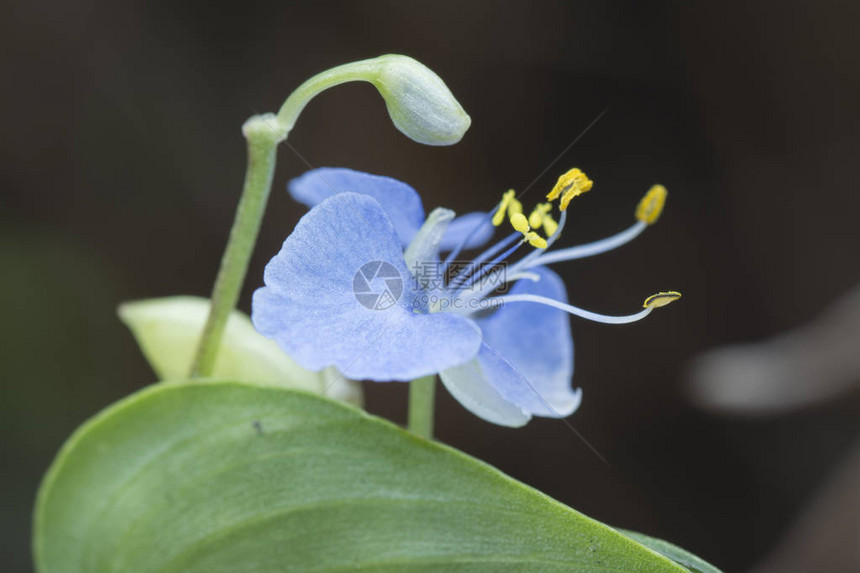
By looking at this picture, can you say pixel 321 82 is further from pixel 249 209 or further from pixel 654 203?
pixel 654 203

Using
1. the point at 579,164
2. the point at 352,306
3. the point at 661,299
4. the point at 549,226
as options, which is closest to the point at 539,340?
the point at 549,226

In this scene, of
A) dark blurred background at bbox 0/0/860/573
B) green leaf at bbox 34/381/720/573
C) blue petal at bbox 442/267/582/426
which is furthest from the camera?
dark blurred background at bbox 0/0/860/573

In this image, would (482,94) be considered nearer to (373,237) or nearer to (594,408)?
(594,408)

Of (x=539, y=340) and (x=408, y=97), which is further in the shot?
(x=539, y=340)

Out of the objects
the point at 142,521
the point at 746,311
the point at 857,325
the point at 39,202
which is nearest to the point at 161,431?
the point at 142,521

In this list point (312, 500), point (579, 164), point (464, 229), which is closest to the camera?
point (312, 500)

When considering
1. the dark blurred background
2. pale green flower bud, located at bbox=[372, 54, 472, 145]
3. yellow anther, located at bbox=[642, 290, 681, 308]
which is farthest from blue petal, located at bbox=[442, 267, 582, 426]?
the dark blurred background

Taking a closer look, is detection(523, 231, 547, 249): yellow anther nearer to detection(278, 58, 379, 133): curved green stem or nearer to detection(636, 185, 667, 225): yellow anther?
detection(636, 185, 667, 225): yellow anther
